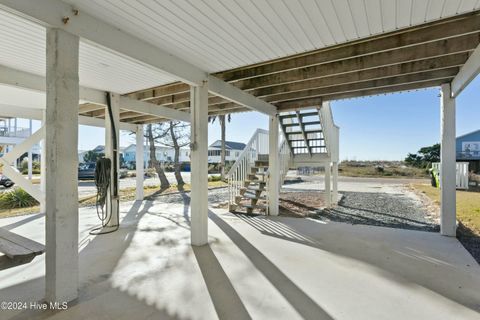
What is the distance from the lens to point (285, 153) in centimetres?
765

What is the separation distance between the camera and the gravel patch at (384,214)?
5.50 meters

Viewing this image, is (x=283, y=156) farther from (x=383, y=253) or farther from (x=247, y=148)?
(x=383, y=253)

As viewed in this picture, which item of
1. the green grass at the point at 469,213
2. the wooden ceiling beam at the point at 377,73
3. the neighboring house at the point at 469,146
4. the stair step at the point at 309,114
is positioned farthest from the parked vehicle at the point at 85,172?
the neighboring house at the point at 469,146

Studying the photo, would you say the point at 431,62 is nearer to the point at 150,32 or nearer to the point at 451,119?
the point at 451,119

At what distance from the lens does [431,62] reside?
3818 millimetres

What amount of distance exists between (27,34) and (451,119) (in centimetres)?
635

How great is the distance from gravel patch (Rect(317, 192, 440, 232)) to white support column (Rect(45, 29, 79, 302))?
17.1ft

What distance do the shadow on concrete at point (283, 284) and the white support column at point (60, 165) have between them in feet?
6.42

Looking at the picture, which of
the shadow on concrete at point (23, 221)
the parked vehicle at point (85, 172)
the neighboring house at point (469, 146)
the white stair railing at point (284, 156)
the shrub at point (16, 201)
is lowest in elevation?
the shadow on concrete at point (23, 221)

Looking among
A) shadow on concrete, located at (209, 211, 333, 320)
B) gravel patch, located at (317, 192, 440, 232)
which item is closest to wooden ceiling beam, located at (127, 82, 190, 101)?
shadow on concrete, located at (209, 211, 333, 320)

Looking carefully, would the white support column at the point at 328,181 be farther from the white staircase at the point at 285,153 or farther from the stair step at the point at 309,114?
the stair step at the point at 309,114

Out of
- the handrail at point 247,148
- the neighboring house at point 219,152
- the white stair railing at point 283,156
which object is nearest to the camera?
the handrail at point 247,148

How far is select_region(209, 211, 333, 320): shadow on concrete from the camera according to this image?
2.16 meters

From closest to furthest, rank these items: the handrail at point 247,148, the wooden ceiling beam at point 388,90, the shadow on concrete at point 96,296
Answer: the shadow on concrete at point 96,296, the wooden ceiling beam at point 388,90, the handrail at point 247,148
